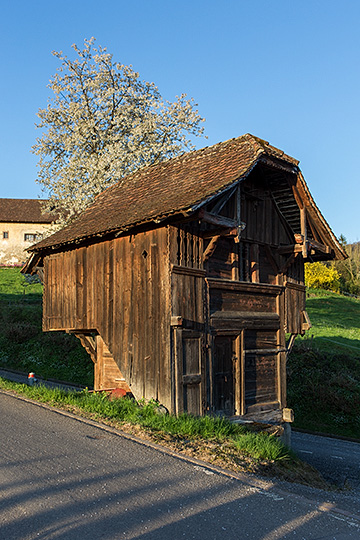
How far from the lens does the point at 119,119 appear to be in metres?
28.8

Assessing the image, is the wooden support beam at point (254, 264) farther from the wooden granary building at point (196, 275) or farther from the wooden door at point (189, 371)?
the wooden door at point (189, 371)

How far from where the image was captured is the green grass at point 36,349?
24.6 meters

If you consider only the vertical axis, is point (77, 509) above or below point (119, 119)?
below

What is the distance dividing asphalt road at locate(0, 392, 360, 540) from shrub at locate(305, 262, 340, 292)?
2102 inches

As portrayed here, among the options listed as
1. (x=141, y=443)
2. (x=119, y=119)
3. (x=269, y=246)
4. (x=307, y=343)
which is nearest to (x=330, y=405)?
(x=307, y=343)

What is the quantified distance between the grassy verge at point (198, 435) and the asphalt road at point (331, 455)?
128 inches

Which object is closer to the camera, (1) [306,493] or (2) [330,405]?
(1) [306,493]

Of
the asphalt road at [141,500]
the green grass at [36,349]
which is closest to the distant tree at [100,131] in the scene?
the green grass at [36,349]

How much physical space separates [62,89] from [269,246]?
2020 cm

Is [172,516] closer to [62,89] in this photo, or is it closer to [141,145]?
[141,145]

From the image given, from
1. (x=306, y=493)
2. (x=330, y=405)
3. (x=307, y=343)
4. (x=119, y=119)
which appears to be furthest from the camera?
(x=119, y=119)


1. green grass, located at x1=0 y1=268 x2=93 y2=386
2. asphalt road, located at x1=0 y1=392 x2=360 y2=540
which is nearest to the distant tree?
green grass, located at x1=0 y1=268 x2=93 y2=386

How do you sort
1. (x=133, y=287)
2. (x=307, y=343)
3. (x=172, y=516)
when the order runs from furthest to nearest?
(x=307, y=343), (x=133, y=287), (x=172, y=516)

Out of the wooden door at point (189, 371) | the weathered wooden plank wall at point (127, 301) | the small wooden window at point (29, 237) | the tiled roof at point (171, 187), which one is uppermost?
the small wooden window at point (29, 237)
